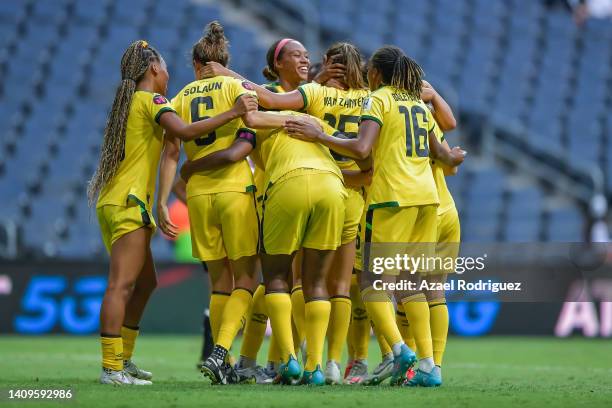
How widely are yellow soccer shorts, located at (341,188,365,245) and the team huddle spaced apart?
10mm

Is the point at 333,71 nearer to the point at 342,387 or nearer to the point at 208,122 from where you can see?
the point at 208,122

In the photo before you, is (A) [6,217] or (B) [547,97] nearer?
(A) [6,217]

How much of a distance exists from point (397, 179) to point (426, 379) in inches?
44.8

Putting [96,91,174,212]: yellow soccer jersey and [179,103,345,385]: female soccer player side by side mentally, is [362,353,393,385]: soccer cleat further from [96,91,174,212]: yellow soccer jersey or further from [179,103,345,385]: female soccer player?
[96,91,174,212]: yellow soccer jersey

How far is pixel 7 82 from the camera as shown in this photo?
630 inches

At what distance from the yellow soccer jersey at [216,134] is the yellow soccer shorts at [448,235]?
4.17 feet

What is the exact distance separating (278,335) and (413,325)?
763 millimetres

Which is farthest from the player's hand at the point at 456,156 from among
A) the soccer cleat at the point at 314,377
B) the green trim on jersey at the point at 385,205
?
the soccer cleat at the point at 314,377

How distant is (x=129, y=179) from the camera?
579 cm

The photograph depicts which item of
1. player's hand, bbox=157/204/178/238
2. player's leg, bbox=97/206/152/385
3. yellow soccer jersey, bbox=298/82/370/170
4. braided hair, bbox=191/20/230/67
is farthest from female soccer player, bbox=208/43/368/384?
player's leg, bbox=97/206/152/385

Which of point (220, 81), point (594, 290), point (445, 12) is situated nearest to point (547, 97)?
point (445, 12)

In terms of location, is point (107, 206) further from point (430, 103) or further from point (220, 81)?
point (430, 103)

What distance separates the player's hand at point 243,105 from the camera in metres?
5.62

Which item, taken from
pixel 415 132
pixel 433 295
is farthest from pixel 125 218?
pixel 433 295
